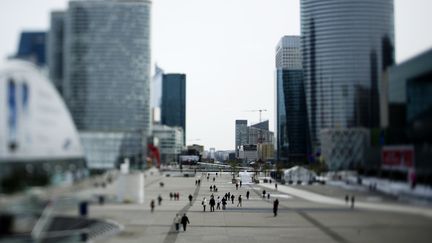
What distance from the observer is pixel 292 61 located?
7625 mm

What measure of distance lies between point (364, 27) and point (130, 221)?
12.7 feet

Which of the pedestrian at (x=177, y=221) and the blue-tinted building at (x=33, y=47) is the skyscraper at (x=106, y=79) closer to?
the blue-tinted building at (x=33, y=47)

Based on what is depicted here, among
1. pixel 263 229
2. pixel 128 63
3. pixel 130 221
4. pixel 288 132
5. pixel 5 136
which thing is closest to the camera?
pixel 5 136

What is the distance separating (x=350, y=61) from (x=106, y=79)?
2.90 m

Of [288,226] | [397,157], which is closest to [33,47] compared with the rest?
[397,157]

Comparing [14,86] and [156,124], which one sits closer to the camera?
[14,86]

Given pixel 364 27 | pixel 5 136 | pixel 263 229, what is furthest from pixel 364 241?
pixel 263 229

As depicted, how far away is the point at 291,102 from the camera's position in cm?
660

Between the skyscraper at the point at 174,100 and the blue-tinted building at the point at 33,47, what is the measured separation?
2.06m

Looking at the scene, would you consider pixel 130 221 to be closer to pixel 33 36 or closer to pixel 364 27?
pixel 33 36

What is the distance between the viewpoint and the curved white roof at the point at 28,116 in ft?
13.3

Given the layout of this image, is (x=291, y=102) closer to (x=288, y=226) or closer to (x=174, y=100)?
(x=174, y=100)

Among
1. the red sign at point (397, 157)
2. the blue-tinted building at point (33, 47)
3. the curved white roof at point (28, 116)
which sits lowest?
the red sign at point (397, 157)

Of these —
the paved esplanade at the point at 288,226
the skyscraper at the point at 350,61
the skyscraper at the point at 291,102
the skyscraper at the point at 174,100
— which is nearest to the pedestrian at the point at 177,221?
the paved esplanade at the point at 288,226
